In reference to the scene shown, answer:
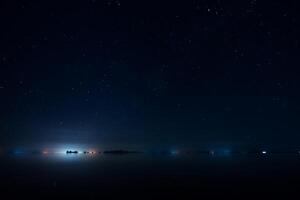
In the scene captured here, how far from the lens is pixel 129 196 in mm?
42531

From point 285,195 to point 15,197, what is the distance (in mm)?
29680

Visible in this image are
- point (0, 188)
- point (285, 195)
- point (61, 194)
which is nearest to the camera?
point (285, 195)

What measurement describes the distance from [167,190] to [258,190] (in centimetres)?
1105

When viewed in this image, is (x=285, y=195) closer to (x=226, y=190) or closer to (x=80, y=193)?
(x=226, y=190)

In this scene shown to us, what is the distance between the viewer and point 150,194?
4344 cm

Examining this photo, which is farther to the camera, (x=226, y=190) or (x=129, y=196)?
(x=226, y=190)

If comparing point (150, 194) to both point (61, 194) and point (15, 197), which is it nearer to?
point (61, 194)

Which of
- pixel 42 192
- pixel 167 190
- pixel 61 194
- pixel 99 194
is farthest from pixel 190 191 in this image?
pixel 42 192

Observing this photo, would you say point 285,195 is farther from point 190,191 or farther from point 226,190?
point 190,191

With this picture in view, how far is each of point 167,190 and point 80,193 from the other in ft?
34.8

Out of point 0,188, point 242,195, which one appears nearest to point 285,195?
point 242,195

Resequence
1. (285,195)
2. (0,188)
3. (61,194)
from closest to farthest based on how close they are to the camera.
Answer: (285,195) < (61,194) < (0,188)

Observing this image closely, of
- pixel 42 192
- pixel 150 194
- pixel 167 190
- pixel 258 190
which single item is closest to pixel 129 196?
pixel 150 194

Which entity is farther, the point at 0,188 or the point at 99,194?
the point at 0,188
